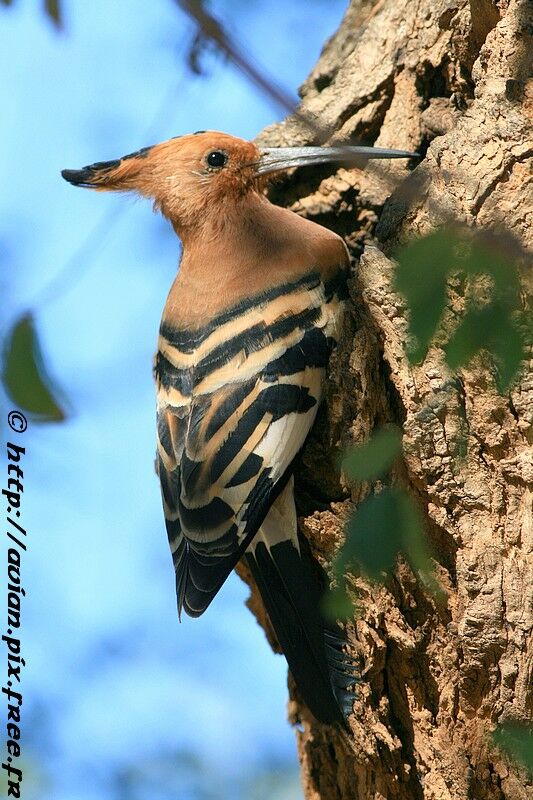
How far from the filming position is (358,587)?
6.70ft

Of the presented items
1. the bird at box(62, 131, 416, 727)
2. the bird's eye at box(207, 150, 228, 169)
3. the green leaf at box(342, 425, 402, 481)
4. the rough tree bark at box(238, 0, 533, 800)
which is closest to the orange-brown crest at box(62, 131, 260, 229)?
the bird's eye at box(207, 150, 228, 169)

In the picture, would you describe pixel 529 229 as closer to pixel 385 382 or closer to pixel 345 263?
pixel 385 382

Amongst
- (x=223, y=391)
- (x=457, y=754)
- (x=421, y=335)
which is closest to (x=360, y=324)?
(x=223, y=391)

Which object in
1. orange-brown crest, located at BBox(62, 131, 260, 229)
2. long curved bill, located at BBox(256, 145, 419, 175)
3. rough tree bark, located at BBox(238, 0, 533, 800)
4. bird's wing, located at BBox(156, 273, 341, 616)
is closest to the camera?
rough tree bark, located at BBox(238, 0, 533, 800)

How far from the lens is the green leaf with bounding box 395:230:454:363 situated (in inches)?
44.8

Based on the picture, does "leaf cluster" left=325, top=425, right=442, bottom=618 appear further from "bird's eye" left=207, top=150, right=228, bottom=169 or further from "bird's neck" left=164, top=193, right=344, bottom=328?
"bird's eye" left=207, top=150, right=228, bottom=169

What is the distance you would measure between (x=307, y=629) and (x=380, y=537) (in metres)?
0.94

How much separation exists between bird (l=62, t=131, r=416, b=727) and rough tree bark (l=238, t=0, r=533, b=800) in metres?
0.07

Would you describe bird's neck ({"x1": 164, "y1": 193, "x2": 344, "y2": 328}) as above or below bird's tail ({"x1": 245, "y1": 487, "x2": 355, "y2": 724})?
above

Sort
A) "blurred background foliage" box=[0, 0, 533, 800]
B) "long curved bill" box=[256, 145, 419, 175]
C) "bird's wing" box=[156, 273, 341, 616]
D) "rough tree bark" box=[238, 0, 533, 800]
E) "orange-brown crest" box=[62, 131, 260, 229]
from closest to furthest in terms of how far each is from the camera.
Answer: "blurred background foliage" box=[0, 0, 533, 800]
"rough tree bark" box=[238, 0, 533, 800]
"bird's wing" box=[156, 273, 341, 616]
"long curved bill" box=[256, 145, 419, 175]
"orange-brown crest" box=[62, 131, 260, 229]

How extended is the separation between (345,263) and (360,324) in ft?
1.32

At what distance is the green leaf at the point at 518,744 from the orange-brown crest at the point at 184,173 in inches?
66.5

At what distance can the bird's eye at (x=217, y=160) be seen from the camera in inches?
112

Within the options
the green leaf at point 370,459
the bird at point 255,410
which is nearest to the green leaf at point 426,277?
the green leaf at point 370,459
